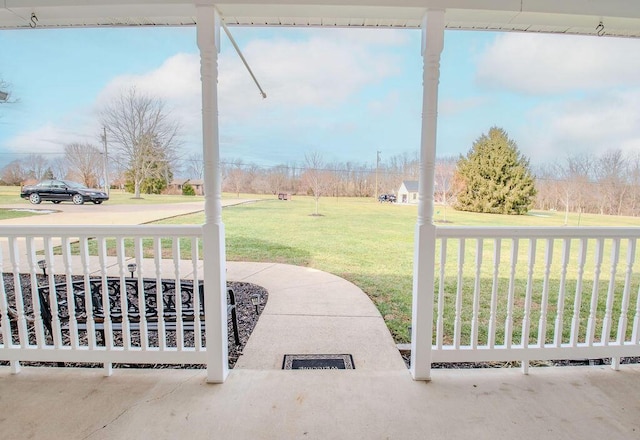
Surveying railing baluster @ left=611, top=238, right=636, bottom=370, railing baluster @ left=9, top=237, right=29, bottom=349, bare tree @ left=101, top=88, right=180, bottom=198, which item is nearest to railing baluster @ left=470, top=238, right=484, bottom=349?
railing baluster @ left=611, top=238, right=636, bottom=370

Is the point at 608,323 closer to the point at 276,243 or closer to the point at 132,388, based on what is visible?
the point at 132,388

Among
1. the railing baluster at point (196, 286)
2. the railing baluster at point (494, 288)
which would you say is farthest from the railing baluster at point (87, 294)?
the railing baluster at point (494, 288)

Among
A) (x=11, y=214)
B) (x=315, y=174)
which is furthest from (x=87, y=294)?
(x=315, y=174)

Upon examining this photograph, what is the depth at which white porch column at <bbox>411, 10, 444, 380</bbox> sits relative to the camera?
1848 millimetres

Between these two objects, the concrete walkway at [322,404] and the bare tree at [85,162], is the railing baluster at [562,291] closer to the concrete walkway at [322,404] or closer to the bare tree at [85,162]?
the concrete walkway at [322,404]

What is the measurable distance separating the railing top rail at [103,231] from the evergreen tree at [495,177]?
2971mm

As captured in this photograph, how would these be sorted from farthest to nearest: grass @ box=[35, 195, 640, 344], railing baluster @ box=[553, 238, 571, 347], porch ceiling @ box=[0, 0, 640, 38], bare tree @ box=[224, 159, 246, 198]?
bare tree @ box=[224, 159, 246, 198], grass @ box=[35, 195, 640, 344], railing baluster @ box=[553, 238, 571, 347], porch ceiling @ box=[0, 0, 640, 38]

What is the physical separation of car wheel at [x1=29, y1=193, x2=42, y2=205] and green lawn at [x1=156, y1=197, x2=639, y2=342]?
1.39 metres

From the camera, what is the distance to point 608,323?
213 cm

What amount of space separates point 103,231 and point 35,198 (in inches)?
98.1

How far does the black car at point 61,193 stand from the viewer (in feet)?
11.3

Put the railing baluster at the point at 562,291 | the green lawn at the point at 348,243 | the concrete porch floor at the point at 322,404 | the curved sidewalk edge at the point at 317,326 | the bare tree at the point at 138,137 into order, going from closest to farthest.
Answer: the concrete porch floor at the point at 322,404 → the railing baluster at the point at 562,291 → the curved sidewalk edge at the point at 317,326 → the bare tree at the point at 138,137 → the green lawn at the point at 348,243

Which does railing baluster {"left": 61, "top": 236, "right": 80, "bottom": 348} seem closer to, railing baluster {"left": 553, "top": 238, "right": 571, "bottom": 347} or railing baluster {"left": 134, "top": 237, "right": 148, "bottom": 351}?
railing baluster {"left": 134, "top": 237, "right": 148, "bottom": 351}

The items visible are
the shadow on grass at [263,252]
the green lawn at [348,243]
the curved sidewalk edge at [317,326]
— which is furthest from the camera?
the shadow on grass at [263,252]
